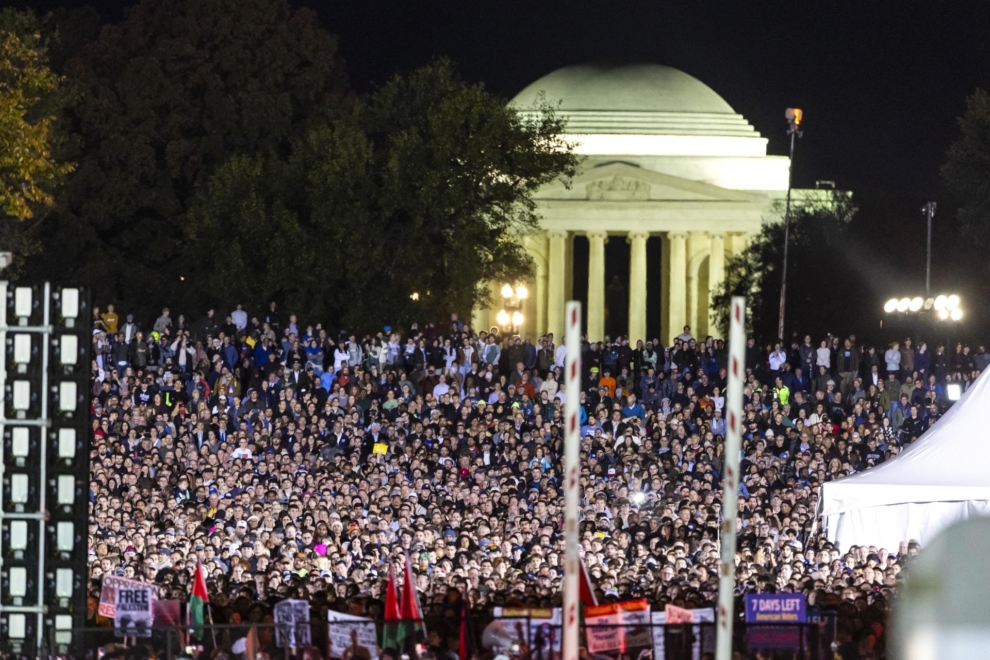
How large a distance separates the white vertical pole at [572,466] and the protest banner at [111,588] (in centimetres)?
636

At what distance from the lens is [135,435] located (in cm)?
3372

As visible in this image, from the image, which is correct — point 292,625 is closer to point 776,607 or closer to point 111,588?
point 111,588

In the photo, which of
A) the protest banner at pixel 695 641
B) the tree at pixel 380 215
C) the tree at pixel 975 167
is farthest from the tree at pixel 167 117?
the protest banner at pixel 695 641

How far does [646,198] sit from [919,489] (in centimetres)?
5879

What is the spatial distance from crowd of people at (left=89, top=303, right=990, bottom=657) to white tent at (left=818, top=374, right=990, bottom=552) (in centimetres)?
74

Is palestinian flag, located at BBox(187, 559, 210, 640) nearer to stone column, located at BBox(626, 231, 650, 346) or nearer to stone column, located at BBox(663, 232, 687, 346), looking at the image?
stone column, located at BBox(663, 232, 687, 346)

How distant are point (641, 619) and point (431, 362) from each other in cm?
2440

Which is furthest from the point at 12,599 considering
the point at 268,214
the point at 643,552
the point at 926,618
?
the point at 268,214

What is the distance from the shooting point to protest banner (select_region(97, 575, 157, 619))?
14234mm

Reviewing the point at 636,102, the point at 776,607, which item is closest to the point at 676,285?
the point at 636,102

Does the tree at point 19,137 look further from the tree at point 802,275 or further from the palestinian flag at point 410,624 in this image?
the tree at point 802,275

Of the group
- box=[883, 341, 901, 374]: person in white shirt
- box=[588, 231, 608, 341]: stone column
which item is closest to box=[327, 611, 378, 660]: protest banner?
box=[883, 341, 901, 374]: person in white shirt

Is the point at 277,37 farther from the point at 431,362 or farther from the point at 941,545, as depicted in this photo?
the point at 941,545

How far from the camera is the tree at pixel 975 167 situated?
6794cm
